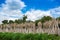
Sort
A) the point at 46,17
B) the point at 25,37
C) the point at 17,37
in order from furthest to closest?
the point at 46,17
the point at 17,37
the point at 25,37

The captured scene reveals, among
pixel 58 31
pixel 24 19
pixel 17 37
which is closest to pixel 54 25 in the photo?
pixel 58 31

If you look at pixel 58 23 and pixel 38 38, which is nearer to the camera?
pixel 38 38

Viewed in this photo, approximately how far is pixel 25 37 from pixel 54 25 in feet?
20.0

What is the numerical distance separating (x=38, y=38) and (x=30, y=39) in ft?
5.27

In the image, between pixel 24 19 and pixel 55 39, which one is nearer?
pixel 55 39

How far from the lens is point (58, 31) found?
66.9ft

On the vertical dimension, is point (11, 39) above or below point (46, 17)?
below

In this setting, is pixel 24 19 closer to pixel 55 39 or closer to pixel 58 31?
pixel 58 31

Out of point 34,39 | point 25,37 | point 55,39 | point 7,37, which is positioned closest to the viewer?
point 55,39

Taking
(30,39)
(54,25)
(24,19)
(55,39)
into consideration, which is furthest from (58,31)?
(24,19)

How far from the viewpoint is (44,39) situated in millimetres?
15180

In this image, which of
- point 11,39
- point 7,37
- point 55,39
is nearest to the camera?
point 55,39

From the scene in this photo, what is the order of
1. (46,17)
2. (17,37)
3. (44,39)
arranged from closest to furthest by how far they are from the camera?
(44,39)
(17,37)
(46,17)

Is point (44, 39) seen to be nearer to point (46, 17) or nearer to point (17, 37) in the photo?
point (17, 37)
